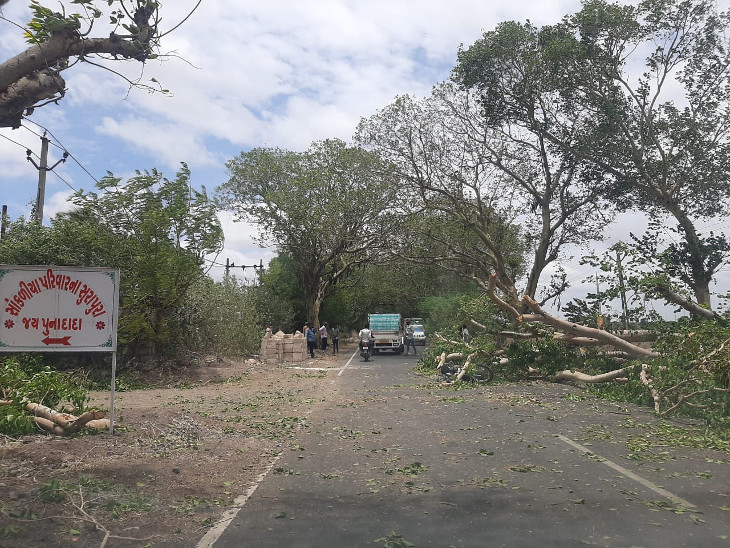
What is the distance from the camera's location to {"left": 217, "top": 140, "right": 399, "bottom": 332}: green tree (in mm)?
34875

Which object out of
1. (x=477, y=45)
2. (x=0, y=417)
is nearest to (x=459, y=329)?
Answer: (x=477, y=45)

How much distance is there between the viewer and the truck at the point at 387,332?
117 ft

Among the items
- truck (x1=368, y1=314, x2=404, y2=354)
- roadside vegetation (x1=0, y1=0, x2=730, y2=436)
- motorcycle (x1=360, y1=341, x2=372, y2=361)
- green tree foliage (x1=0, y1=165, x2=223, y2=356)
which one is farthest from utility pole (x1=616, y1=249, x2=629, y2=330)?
truck (x1=368, y1=314, x2=404, y2=354)

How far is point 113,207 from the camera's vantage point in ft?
54.7

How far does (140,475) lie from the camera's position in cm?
666

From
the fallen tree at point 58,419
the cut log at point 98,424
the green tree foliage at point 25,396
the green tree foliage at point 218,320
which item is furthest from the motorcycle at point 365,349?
the fallen tree at point 58,419

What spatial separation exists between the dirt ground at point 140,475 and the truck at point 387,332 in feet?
75.8

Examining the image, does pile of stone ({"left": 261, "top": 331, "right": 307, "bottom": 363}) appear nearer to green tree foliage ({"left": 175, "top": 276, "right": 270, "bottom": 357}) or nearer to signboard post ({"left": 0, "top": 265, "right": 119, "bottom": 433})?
green tree foliage ({"left": 175, "top": 276, "right": 270, "bottom": 357})

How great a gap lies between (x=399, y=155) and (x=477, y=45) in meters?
6.75

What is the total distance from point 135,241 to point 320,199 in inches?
778

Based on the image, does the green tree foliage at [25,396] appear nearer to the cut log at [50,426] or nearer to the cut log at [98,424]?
the cut log at [50,426]

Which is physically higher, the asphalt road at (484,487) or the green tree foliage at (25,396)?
the green tree foliage at (25,396)

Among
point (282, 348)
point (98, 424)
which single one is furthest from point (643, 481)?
point (282, 348)

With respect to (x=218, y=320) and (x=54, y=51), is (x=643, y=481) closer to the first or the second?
(x=54, y=51)
